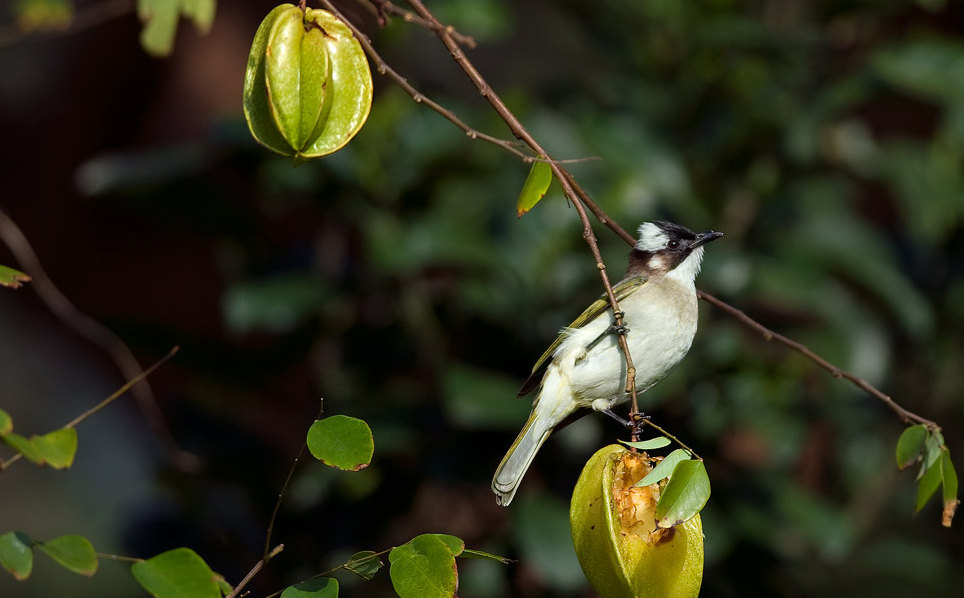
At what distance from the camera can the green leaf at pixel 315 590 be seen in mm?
1204

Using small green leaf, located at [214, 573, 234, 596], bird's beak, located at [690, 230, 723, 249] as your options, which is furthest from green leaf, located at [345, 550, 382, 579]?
bird's beak, located at [690, 230, 723, 249]

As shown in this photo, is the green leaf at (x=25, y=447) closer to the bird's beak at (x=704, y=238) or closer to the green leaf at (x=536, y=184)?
Answer: the green leaf at (x=536, y=184)

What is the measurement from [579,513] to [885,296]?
7.85 ft

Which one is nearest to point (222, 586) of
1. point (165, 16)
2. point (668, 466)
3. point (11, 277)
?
point (11, 277)

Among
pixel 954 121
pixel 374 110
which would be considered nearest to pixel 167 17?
pixel 374 110

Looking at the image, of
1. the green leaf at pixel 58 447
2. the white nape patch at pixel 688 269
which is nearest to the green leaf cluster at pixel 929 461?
the white nape patch at pixel 688 269

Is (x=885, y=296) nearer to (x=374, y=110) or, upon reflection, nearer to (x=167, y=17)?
(x=374, y=110)

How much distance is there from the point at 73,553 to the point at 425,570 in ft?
1.37

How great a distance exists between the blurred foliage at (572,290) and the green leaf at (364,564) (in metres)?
1.40

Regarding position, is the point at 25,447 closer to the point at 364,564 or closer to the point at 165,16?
the point at 364,564

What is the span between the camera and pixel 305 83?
1.28m

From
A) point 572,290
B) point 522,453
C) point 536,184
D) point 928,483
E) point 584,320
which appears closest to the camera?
point 536,184

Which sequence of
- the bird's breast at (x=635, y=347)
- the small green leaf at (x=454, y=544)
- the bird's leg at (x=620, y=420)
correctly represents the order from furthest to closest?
the bird's breast at (x=635, y=347), the bird's leg at (x=620, y=420), the small green leaf at (x=454, y=544)

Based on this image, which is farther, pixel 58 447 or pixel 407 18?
pixel 407 18
